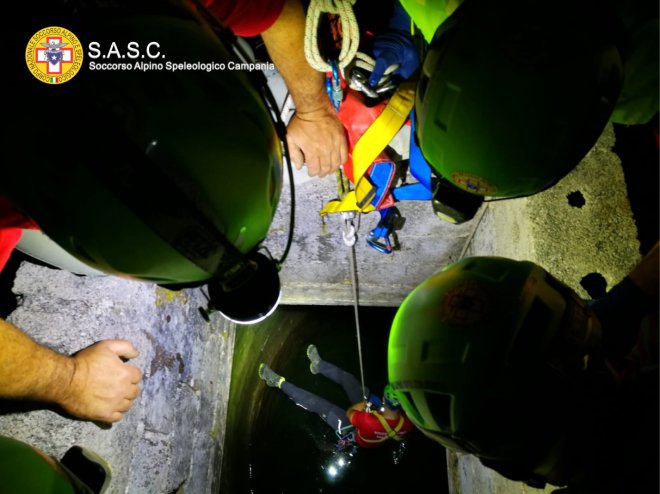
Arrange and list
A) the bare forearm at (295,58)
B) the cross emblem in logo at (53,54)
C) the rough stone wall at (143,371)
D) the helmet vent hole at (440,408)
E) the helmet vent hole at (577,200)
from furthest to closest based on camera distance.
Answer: the helmet vent hole at (577,200) → the rough stone wall at (143,371) → the bare forearm at (295,58) → the helmet vent hole at (440,408) → the cross emblem in logo at (53,54)

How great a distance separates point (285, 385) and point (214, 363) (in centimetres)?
125

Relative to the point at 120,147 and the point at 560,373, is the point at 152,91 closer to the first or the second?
the point at 120,147

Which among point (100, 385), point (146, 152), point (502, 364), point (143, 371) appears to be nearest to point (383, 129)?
point (502, 364)

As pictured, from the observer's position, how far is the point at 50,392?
1.70 meters

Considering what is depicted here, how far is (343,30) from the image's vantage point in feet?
5.59

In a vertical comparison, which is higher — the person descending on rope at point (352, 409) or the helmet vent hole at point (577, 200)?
the helmet vent hole at point (577, 200)

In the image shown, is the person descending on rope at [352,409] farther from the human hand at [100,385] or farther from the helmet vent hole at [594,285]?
the human hand at [100,385]

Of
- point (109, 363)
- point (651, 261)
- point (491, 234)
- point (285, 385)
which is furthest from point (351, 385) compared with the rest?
point (651, 261)

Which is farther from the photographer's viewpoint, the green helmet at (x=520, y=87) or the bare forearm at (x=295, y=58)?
the bare forearm at (x=295, y=58)

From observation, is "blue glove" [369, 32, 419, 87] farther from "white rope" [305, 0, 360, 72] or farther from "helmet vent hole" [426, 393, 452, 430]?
"helmet vent hole" [426, 393, 452, 430]

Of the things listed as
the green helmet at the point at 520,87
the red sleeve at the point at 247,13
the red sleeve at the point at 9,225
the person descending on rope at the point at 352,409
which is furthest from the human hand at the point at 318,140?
the person descending on rope at the point at 352,409

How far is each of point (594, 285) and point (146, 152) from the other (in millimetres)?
2617

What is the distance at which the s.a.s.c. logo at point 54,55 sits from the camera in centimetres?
84

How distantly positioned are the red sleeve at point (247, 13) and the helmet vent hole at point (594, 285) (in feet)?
7.82
